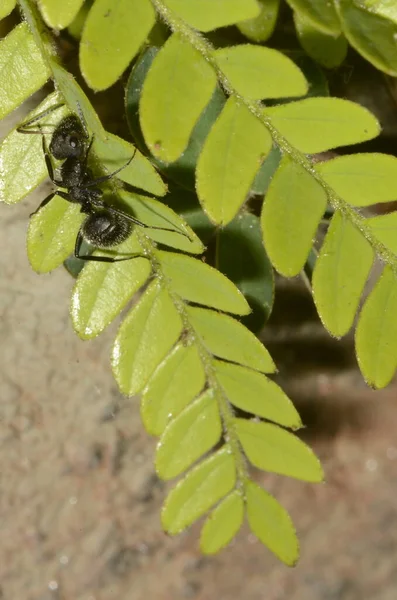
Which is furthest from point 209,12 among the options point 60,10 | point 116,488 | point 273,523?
point 116,488

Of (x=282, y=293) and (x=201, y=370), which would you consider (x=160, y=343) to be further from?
(x=282, y=293)

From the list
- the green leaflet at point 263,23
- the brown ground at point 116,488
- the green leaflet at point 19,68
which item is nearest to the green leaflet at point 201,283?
the green leaflet at point 19,68

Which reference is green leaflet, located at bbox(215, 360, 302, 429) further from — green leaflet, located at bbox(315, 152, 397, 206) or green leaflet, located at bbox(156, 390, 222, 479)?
green leaflet, located at bbox(315, 152, 397, 206)

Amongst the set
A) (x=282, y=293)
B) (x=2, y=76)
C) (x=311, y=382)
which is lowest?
(x=311, y=382)

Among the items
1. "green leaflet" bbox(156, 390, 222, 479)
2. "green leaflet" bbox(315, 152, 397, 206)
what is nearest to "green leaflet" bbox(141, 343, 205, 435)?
"green leaflet" bbox(156, 390, 222, 479)

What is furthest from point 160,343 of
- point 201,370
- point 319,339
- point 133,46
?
point 319,339
